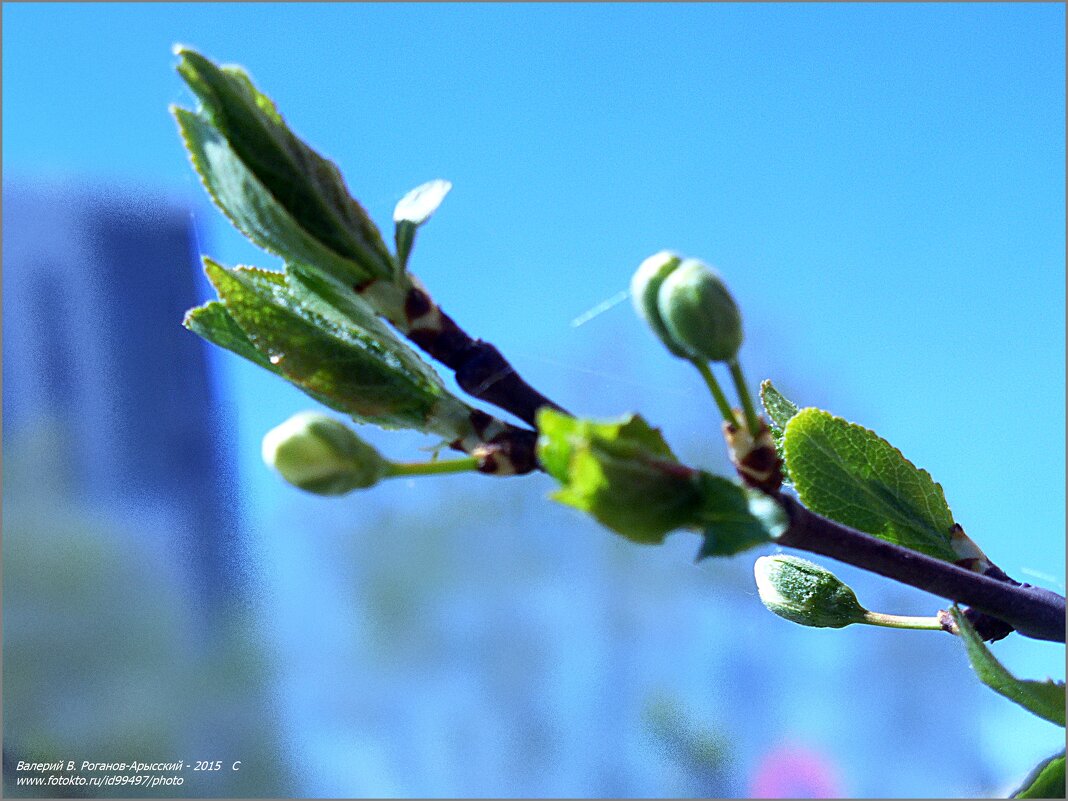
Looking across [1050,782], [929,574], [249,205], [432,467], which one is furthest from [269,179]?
[1050,782]

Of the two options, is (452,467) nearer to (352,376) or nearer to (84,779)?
(352,376)

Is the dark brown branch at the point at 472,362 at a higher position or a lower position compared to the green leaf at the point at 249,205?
lower

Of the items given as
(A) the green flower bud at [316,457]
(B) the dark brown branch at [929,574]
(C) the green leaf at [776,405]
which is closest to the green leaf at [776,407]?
(C) the green leaf at [776,405]

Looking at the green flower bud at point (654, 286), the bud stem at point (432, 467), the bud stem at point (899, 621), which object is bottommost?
the bud stem at point (899, 621)

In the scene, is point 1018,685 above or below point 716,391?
below

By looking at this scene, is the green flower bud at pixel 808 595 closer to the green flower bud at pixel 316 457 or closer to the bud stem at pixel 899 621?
the bud stem at pixel 899 621

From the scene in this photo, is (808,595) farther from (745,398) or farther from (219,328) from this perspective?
(219,328)
